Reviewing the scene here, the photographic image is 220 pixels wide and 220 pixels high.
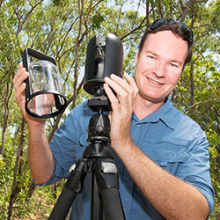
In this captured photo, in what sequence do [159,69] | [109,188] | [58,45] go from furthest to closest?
[58,45]
[159,69]
[109,188]

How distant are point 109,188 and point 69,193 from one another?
0.62 ft

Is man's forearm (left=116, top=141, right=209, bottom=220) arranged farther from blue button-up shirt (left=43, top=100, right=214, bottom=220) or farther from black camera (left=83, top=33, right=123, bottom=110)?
black camera (left=83, top=33, right=123, bottom=110)

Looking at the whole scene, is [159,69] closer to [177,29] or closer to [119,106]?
[177,29]

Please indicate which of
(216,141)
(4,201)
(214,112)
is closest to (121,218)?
(216,141)

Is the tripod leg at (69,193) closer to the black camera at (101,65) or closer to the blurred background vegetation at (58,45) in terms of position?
the black camera at (101,65)

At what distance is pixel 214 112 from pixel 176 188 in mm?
14097

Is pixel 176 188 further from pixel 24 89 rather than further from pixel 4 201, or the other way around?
pixel 4 201

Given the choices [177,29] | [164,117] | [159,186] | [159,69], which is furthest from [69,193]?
[177,29]

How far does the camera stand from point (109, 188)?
1192 millimetres

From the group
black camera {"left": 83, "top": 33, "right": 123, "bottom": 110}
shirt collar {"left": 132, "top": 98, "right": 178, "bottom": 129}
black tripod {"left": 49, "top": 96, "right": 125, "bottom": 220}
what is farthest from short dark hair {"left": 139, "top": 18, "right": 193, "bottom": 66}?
black tripod {"left": 49, "top": 96, "right": 125, "bottom": 220}

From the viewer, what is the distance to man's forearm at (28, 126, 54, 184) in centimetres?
166

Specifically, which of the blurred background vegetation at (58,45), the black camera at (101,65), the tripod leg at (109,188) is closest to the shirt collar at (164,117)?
the black camera at (101,65)

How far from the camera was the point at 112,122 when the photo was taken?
1.39m

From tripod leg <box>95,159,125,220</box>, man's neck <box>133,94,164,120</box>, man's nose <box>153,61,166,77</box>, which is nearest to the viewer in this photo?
tripod leg <box>95,159,125,220</box>
